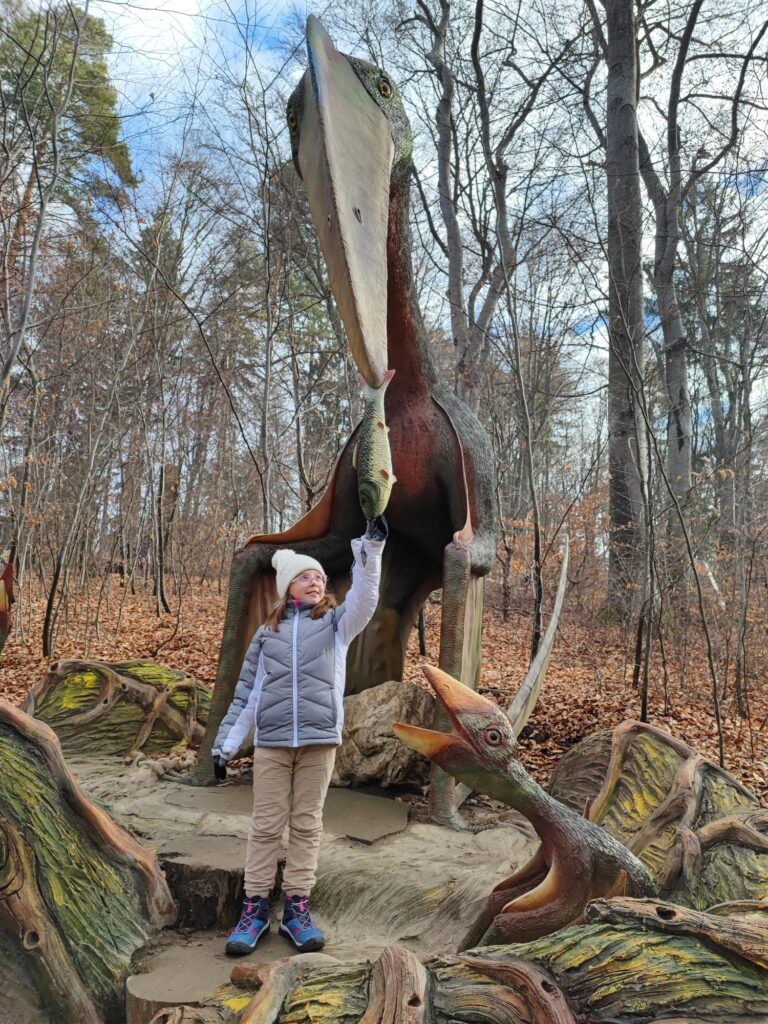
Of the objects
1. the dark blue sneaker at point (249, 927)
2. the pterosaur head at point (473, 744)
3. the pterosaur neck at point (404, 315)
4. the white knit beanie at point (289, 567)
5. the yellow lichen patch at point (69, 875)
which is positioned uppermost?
the pterosaur neck at point (404, 315)

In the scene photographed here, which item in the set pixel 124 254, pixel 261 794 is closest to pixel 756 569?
pixel 261 794

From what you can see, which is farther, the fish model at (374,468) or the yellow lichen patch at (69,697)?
the yellow lichen patch at (69,697)

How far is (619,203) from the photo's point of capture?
7336mm

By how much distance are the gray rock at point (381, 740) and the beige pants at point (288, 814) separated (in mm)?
953

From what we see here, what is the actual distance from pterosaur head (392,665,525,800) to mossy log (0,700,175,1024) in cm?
112

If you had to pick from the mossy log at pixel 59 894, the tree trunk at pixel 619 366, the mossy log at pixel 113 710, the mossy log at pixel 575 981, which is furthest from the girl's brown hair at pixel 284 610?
the tree trunk at pixel 619 366

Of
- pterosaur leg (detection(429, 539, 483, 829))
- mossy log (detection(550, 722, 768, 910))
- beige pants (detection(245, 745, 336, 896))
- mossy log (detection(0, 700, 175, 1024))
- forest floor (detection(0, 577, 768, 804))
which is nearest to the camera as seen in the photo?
Answer: mossy log (detection(0, 700, 175, 1024))

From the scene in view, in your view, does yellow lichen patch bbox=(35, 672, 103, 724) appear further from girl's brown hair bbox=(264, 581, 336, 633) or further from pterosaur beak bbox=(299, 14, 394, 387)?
pterosaur beak bbox=(299, 14, 394, 387)

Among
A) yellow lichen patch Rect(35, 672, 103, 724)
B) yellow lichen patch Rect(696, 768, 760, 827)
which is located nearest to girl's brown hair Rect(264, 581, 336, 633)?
yellow lichen patch Rect(696, 768, 760, 827)

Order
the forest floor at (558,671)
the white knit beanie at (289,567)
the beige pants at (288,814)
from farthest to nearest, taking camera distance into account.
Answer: the forest floor at (558,671) < the white knit beanie at (289,567) < the beige pants at (288,814)

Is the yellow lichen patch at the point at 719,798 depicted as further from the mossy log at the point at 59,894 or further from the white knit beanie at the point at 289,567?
the mossy log at the point at 59,894

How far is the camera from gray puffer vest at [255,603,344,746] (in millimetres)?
2455

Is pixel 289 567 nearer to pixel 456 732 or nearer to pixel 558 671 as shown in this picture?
pixel 456 732

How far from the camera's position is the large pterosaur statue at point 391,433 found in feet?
8.00
